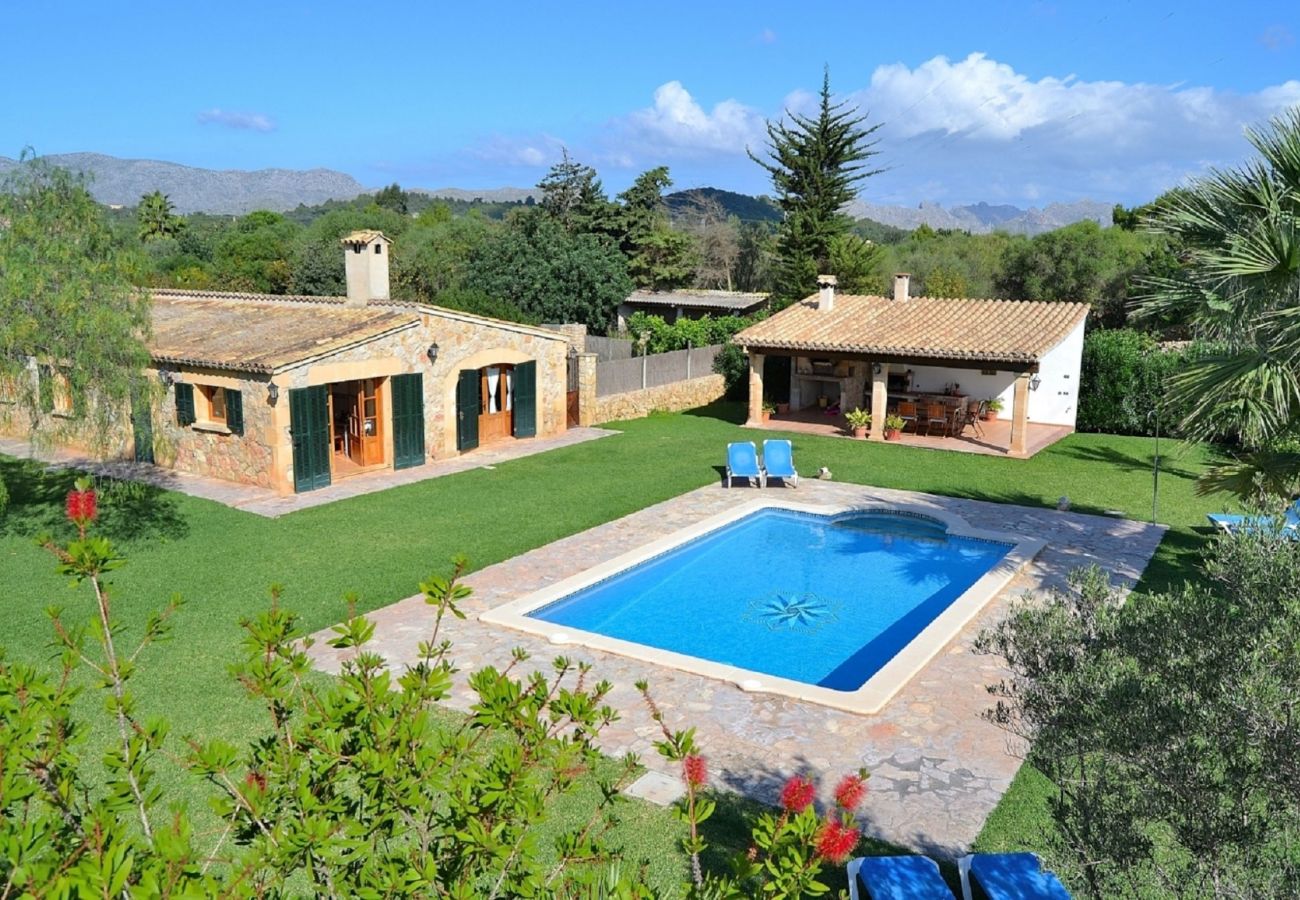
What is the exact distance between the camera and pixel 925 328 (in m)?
27.0

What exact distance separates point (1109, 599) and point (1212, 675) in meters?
1.23

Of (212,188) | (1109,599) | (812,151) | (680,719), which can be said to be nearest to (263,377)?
(680,719)

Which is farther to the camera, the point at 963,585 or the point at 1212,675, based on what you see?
the point at 963,585

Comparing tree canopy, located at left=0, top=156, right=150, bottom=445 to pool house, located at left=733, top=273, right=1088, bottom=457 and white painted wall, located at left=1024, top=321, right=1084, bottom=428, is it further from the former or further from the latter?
Answer: white painted wall, located at left=1024, top=321, right=1084, bottom=428

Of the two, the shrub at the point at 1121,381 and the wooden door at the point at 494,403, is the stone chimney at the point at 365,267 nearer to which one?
the wooden door at the point at 494,403

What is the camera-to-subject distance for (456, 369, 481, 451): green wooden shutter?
23188 mm

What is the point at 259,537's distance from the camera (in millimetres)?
16312

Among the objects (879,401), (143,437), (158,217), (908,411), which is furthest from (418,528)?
(158,217)

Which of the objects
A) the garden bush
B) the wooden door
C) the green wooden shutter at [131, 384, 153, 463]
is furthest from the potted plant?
the garden bush

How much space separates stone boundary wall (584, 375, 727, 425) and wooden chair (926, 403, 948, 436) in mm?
7860

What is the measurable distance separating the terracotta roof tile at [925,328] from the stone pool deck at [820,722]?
1051cm

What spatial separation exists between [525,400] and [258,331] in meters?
6.50

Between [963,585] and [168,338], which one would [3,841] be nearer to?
[963,585]

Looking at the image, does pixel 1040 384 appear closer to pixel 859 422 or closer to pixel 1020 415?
pixel 1020 415
